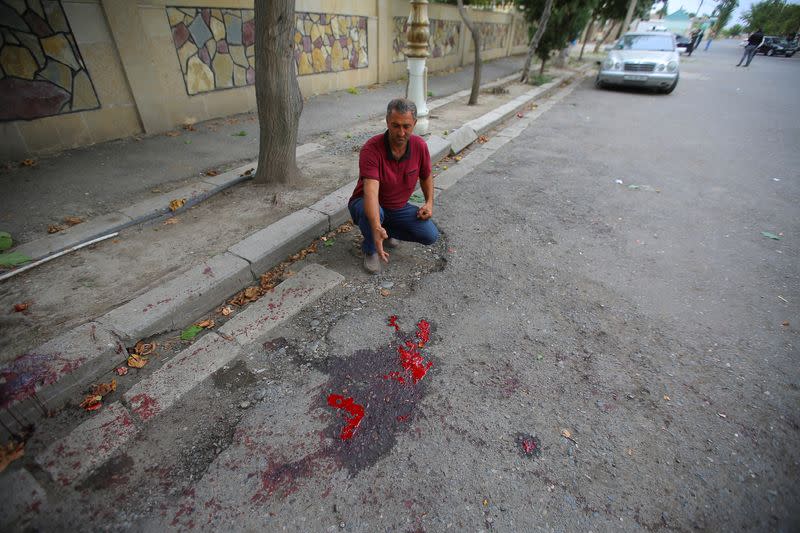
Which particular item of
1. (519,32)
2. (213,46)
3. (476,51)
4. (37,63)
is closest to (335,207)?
(37,63)

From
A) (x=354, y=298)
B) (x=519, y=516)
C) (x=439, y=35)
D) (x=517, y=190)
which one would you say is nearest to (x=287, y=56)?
(x=354, y=298)

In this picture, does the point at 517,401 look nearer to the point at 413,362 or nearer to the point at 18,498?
the point at 413,362

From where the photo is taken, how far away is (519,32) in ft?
67.4

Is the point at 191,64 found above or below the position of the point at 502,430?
above

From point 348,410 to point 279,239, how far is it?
5.81ft

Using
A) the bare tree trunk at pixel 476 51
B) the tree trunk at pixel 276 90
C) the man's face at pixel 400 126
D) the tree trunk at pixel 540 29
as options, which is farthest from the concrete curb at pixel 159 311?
the tree trunk at pixel 540 29

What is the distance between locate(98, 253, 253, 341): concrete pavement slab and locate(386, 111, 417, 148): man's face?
5.08 feet

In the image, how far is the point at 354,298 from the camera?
2.96m

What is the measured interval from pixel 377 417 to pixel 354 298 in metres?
1.10

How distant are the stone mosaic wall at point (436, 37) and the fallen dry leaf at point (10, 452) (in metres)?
11.6

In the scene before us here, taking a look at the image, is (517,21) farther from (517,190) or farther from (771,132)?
(517,190)

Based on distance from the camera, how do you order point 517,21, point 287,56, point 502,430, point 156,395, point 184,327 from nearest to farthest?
point 502,430 → point 156,395 → point 184,327 → point 287,56 → point 517,21

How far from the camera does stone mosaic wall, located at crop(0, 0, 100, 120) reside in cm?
441

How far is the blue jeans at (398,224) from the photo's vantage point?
10.2ft
